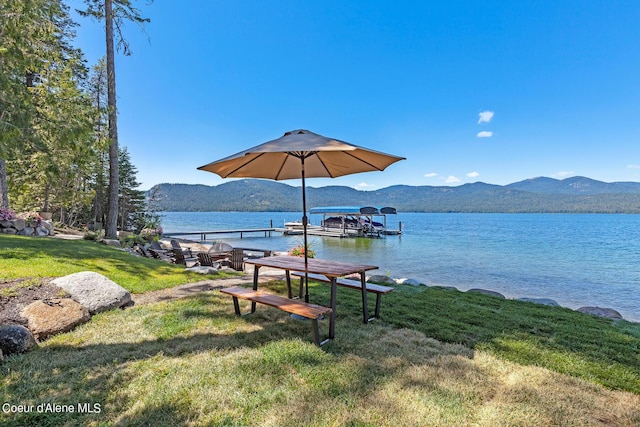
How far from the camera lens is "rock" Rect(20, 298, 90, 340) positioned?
3.40 meters

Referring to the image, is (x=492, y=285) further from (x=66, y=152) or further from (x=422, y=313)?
(x=66, y=152)

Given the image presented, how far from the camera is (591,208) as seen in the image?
115 meters

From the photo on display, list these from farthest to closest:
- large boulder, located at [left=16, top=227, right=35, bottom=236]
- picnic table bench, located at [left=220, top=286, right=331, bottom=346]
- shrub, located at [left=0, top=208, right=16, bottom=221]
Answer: large boulder, located at [left=16, top=227, right=35, bottom=236] < shrub, located at [left=0, top=208, right=16, bottom=221] < picnic table bench, located at [left=220, top=286, right=331, bottom=346]

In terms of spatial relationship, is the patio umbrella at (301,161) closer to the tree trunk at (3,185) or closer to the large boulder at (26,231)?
the large boulder at (26,231)

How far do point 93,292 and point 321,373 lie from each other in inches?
146

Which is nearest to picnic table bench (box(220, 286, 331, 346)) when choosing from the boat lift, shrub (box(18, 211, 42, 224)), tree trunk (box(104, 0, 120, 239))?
tree trunk (box(104, 0, 120, 239))

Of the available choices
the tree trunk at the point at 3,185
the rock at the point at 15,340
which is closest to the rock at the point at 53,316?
the rock at the point at 15,340

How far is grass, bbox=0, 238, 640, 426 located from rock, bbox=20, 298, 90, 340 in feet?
0.52

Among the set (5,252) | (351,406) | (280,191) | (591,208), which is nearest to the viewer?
(351,406)

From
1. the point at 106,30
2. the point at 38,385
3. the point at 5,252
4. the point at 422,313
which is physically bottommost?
the point at 422,313

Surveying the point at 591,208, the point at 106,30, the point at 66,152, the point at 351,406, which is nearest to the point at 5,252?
the point at 66,152

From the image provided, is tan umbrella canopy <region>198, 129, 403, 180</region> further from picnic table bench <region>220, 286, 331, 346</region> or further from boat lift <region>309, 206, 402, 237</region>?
boat lift <region>309, 206, 402, 237</region>

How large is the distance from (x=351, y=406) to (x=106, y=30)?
1465 centimetres

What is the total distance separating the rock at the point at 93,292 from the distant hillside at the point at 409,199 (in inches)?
4323
